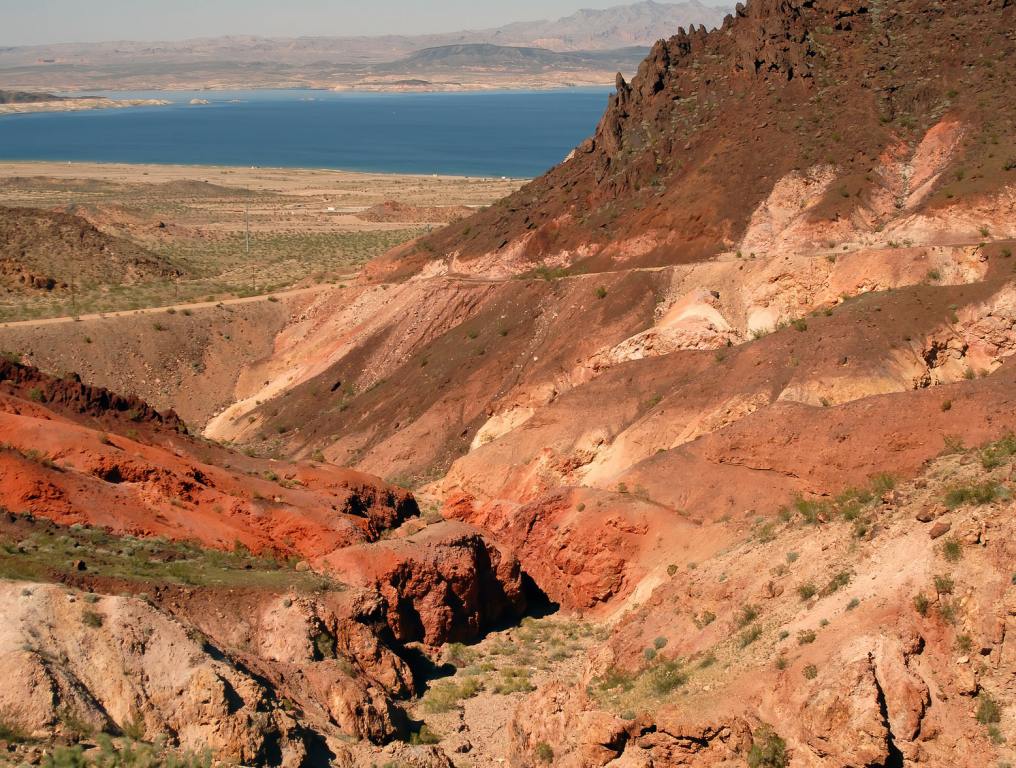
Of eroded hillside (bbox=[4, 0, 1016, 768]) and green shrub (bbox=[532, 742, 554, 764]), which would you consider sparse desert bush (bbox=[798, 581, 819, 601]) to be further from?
green shrub (bbox=[532, 742, 554, 764])

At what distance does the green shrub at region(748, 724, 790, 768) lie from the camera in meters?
16.3

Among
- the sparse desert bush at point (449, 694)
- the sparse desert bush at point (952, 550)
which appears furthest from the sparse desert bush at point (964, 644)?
the sparse desert bush at point (449, 694)

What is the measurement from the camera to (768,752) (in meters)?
16.4

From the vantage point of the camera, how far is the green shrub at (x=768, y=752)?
53.6 ft

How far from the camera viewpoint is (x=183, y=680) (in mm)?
17453

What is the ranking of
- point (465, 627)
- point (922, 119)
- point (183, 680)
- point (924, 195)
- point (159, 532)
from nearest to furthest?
point (183, 680)
point (159, 532)
point (465, 627)
point (924, 195)
point (922, 119)

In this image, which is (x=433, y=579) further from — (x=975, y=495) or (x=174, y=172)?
(x=174, y=172)

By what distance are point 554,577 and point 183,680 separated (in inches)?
512

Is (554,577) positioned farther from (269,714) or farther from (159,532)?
(269,714)

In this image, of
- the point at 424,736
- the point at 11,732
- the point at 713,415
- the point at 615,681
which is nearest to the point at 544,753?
the point at 615,681

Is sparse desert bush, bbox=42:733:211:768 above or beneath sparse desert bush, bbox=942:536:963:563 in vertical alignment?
beneath

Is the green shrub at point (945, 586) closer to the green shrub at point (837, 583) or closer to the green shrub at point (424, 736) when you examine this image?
the green shrub at point (837, 583)

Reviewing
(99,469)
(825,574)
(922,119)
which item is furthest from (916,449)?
(922,119)

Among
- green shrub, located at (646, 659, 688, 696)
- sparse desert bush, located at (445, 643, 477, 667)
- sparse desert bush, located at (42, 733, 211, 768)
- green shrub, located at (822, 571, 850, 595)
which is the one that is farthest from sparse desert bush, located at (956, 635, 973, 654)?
sparse desert bush, located at (445, 643, 477, 667)
